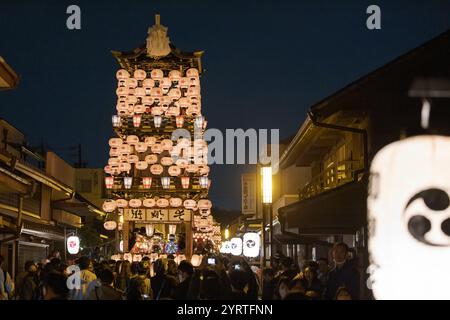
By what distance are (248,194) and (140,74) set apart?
1072cm

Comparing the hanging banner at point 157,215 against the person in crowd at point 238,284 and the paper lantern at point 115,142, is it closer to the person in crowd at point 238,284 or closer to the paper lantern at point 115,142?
the paper lantern at point 115,142

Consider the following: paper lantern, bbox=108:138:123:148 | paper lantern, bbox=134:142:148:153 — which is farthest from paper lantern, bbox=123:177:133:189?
paper lantern, bbox=108:138:123:148

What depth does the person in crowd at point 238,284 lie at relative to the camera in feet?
31.2

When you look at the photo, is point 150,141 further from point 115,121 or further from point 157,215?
point 157,215

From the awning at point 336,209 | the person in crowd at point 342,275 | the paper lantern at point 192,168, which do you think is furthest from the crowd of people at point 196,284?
the paper lantern at point 192,168

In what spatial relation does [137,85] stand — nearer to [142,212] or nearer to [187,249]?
[142,212]

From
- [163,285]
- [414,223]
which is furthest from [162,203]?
[414,223]

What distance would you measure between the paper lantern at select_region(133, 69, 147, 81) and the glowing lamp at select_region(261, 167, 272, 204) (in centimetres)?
1981

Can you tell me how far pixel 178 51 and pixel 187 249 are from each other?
10848 mm

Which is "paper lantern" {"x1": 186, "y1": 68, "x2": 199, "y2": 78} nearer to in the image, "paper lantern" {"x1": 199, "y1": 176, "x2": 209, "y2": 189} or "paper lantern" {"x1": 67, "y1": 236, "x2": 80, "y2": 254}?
"paper lantern" {"x1": 199, "y1": 176, "x2": 209, "y2": 189}

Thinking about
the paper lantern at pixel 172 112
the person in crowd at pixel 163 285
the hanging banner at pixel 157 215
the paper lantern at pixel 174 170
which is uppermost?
the paper lantern at pixel 172 112

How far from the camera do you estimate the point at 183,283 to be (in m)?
10.7

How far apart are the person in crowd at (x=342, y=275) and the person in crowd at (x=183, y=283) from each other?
219 centimetres
